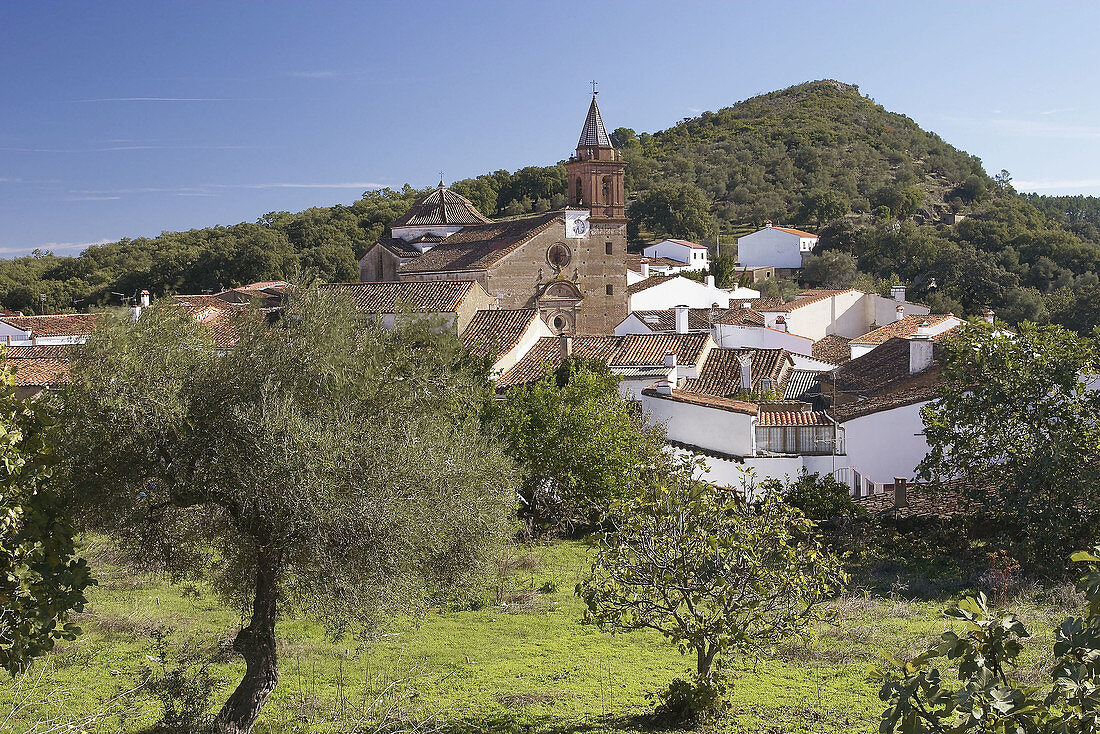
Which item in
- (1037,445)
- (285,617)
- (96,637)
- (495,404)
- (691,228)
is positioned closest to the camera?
(96,637)

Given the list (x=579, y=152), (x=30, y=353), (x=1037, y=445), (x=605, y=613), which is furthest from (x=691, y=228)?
(x=605, y=613)

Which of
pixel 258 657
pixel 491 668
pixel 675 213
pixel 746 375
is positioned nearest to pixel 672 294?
pixel 746 375

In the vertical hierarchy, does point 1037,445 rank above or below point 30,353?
below

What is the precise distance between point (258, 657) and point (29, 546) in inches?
108

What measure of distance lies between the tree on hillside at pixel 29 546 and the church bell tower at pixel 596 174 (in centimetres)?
4004

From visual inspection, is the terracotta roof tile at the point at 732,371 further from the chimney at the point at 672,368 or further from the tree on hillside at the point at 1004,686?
the tree on hillside at the point at 1004,686

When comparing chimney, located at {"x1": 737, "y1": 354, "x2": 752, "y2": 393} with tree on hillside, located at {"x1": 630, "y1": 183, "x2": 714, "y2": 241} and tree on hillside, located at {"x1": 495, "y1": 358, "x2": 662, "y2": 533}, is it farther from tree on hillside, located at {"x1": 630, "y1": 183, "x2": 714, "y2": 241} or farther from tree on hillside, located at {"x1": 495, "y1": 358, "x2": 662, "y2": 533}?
tree on hillside, located at {"x1": 630, "y1": 183, "x2": 714, "y2": 241}

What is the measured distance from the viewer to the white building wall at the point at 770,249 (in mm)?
82500

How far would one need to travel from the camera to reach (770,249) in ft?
277

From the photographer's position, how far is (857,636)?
1159cm

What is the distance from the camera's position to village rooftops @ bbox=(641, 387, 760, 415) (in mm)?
19312

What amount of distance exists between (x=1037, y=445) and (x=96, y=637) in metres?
14.6

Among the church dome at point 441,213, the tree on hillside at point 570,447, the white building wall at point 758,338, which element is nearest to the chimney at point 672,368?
the tree on hillside at point 570,447

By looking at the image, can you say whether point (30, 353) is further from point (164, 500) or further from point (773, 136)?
point (773, 136)
